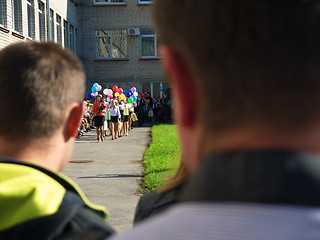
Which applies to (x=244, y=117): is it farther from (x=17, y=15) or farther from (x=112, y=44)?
(x=112, y=44)

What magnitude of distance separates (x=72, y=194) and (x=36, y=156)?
0.22 metres

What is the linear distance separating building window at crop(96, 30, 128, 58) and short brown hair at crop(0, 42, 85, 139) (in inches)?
1538

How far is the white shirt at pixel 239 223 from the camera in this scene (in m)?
0.80

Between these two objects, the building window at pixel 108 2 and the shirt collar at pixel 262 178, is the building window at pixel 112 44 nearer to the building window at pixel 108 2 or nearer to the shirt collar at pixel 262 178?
the building window at pixel 108 2

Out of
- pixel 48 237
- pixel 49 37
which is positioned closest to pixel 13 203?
pixel 48 237

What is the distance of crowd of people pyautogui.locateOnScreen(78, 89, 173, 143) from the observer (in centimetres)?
2394

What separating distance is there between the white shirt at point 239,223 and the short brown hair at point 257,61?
14cm

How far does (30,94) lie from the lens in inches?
82.0

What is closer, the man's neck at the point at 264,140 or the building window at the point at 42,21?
the man's neck at the point at 264,140

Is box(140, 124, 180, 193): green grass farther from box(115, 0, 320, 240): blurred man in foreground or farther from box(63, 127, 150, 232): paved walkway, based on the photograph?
box(115, 0, 320, 240): blurred man in foreground

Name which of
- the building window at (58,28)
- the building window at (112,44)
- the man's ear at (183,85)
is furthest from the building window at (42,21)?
the man's ear at (183,85)

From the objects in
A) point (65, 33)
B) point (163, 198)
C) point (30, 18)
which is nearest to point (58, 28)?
point (65, 33)

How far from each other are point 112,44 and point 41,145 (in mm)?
39609

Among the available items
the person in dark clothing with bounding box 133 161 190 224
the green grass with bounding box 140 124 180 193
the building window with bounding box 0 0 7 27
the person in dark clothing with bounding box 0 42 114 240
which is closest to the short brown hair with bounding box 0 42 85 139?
the person in dark clothing with bounding box 0 42 114 240
